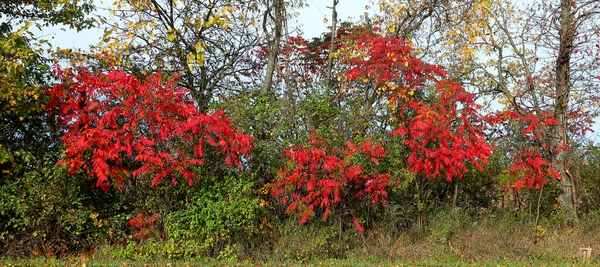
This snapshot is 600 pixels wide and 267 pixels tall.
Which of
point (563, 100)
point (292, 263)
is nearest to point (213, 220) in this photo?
point (292, 263)

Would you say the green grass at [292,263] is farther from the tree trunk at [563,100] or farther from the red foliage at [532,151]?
the tree trunk at [563,100]

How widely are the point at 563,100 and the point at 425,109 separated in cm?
383

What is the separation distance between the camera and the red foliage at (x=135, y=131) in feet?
28.0

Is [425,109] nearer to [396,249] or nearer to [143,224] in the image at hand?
[396,249]

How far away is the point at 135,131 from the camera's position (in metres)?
8.83

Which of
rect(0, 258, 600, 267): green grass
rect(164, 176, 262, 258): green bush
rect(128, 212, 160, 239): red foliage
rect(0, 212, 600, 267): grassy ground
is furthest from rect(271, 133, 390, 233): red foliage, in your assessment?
rect(128, 212, 160, 239): red foliage

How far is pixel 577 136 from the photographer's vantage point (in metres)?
11.7

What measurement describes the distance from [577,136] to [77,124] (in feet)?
31.8

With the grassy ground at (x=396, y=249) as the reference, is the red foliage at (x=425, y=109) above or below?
above

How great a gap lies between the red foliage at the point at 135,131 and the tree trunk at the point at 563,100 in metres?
6.50

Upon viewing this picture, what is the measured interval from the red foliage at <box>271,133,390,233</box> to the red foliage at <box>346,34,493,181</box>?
821 mm

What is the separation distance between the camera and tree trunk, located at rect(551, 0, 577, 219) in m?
11.3

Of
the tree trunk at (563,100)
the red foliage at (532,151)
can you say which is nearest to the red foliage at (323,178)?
the red foliage at (532,151)

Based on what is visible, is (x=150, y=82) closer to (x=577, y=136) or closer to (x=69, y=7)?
(x=69, y=7)
